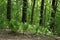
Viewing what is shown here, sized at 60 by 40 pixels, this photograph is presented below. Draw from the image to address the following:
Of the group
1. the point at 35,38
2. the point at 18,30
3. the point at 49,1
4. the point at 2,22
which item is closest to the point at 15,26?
the point at 18,30

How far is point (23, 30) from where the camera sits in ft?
36.1

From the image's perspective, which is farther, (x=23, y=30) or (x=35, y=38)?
(x=23, y=30)

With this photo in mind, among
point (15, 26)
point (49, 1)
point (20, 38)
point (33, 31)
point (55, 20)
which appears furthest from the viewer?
point (49, 1)

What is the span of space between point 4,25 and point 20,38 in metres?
2.85

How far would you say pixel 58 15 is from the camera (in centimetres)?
1967

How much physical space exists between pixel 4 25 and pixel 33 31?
85.3 inches

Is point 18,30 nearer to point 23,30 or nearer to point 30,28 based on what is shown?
point 23,30

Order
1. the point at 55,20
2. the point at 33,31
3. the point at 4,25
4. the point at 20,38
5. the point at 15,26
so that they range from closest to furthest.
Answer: the point at 20,38 → the point at 15,26 → the point at 33,31 → the point at 4,25 → the point at 55,20

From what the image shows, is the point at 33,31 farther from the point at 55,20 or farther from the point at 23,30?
the point at 55,20

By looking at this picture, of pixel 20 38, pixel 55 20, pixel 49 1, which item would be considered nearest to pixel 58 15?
pixel 55 20

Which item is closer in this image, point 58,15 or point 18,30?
point 18,30

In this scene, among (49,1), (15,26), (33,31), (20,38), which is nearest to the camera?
(20,38)

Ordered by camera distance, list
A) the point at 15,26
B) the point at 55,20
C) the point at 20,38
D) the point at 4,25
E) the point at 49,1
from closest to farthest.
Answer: the point at 20,38, the point at 15,26, the point at 4,25, the point at 55,20, the point at 49,1

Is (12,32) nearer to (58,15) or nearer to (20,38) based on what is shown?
(20,38)
